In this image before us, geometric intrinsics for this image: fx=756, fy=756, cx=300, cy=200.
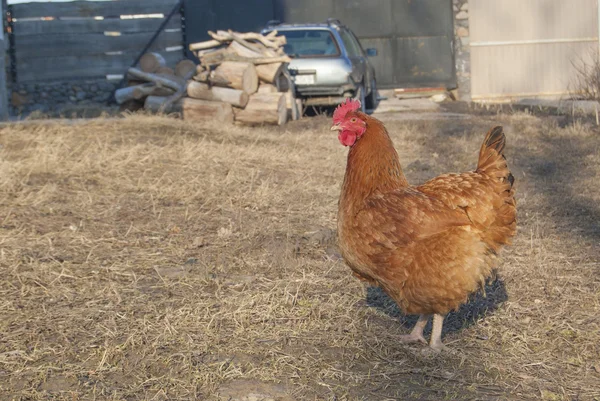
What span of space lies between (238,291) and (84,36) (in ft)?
52.9

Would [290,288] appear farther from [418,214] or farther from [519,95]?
[519,95]

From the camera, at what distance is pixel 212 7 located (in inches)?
781

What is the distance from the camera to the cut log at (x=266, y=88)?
1302 cm

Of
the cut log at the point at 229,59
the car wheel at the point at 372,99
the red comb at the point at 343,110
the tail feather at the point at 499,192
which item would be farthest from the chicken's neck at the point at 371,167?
the car wheel at the point at 372,99

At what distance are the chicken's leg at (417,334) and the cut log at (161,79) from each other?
983 cm

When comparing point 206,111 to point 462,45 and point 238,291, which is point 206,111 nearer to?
point 238,291

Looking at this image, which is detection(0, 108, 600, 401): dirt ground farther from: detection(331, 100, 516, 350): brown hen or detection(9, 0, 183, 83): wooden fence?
detection(9, 0, 183, 83): wooden fence

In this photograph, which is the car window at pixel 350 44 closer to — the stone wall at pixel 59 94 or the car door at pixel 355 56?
the car door at pixel 355 56

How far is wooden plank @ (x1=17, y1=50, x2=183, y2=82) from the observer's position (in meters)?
19.2

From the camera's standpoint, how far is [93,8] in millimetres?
19422

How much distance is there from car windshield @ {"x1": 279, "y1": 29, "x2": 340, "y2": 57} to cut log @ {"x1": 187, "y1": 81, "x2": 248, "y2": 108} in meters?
2.45

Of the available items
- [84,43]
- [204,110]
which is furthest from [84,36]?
[204,110]

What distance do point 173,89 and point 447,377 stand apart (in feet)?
34.9

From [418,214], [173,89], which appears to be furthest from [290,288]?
[173,89]
